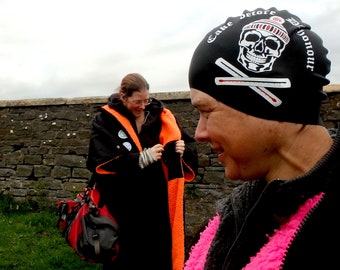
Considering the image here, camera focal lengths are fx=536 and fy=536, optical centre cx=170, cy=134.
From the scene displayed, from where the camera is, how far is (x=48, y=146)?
8.10 m

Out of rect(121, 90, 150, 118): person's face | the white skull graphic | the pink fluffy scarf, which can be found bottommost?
the pink fluffy scarf

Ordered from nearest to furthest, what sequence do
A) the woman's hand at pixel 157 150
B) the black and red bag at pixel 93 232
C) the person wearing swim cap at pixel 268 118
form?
the person wearing swim cap at pixel 268 118, the black and red bag at pixel 93 232, the woman's hand at pixel 157 150

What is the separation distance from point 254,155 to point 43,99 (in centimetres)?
727

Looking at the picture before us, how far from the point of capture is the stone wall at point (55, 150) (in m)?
7.00

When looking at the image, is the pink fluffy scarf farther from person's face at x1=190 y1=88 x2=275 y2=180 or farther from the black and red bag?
the black and red bag

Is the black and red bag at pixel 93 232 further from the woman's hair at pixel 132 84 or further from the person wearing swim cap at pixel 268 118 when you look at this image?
the person wearing swim cap at pixel 268 118

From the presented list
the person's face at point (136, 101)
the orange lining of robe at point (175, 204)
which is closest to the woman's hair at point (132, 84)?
the person's face at point (136, 101)

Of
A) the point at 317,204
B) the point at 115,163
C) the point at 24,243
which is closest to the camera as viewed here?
the point at 317,204

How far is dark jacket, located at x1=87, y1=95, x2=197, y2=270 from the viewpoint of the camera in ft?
12.7

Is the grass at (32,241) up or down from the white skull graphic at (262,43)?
down

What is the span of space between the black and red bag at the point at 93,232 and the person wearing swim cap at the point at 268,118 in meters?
2.51

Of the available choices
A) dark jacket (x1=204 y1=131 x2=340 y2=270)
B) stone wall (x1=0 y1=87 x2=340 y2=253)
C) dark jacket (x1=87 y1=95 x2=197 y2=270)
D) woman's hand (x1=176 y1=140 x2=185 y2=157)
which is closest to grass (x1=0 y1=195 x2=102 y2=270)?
stone wall (x1=0 y1=87 x2=340 y2=253)

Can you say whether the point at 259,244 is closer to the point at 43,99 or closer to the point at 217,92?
the point at 217,92

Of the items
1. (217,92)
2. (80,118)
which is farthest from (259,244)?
(80,118)
